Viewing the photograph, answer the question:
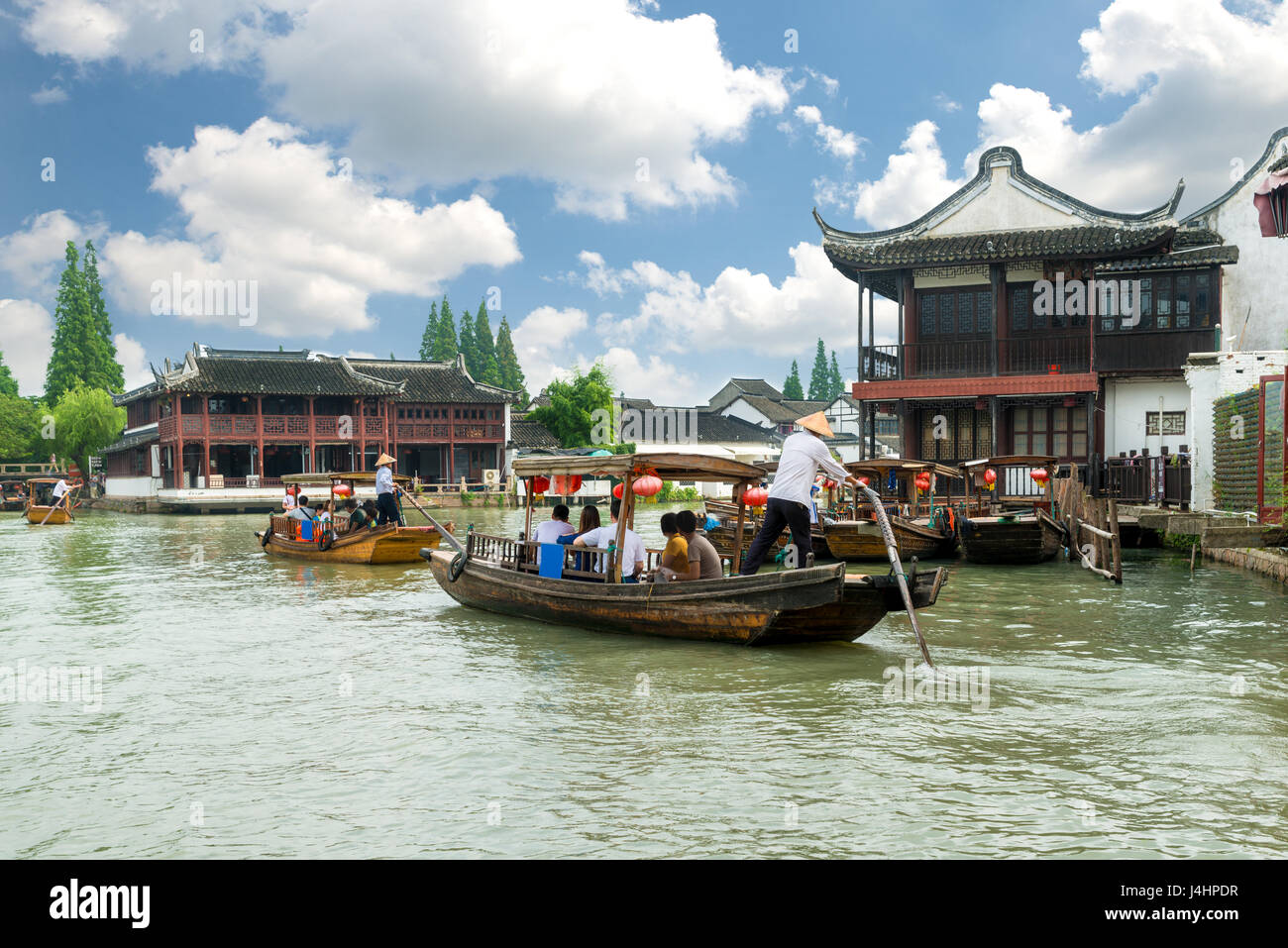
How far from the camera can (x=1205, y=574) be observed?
14312 millimetres

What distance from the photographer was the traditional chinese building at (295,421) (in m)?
38.7

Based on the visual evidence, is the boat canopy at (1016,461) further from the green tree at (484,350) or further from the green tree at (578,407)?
the green tree at (484,350)

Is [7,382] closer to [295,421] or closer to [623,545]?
[295,421]

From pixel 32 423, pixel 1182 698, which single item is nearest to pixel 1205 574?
pixel 1182 698

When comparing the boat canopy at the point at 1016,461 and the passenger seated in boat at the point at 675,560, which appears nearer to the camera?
the passenger seated in boat at the point at 675,560

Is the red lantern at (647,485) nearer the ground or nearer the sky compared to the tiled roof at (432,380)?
nearer the ground

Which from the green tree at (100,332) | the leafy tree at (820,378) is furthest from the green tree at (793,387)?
the green tree at (100,332)

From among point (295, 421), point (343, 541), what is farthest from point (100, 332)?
point (343, 541)

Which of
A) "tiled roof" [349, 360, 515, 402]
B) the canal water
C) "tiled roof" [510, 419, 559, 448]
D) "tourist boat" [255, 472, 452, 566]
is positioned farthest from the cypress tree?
the canal water

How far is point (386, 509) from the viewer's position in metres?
17.8

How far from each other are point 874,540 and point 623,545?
27.3ft

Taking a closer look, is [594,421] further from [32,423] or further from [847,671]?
[847,671]

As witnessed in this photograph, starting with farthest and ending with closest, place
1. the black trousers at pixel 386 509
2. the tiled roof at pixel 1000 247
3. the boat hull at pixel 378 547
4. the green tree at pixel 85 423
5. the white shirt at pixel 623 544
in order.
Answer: the green tree at pixel 85 423 → the tiled roof at pixel 1000 247 → the black trousers at pixel 386 509 → the boat hull at pixel 378 547 → the white shirt at pixel 623 544

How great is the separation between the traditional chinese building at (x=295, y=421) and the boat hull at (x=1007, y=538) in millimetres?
29493
